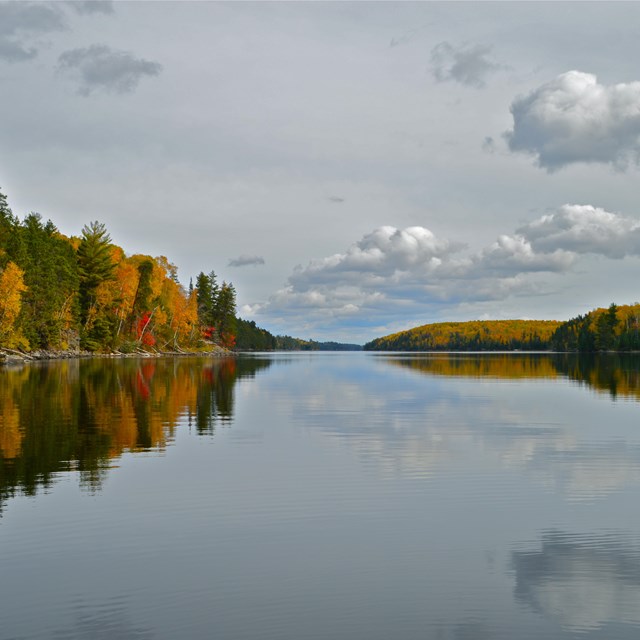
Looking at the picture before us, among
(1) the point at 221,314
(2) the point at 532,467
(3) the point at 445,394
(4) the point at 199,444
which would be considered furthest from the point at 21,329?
(1) the point at 221,314

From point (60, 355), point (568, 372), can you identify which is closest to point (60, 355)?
point (60, 355)

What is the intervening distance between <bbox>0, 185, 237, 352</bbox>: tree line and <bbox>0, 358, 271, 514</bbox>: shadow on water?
36961mm

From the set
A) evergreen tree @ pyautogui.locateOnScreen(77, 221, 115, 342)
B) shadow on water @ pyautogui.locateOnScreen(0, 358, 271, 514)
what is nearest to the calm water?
shadow on water @ pyautogui.locateOnScreen(0, 358, 271, 514)

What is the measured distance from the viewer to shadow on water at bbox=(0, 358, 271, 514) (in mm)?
18531

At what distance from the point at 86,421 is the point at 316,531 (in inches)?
712

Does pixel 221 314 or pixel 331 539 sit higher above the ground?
pixel 221 314

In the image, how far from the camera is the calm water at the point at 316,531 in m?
9.06

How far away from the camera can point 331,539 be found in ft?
41.2

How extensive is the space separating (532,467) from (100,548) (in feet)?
42.2

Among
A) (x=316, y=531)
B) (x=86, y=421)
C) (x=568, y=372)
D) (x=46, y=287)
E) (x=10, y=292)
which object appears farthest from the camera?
(x=46, y=287)

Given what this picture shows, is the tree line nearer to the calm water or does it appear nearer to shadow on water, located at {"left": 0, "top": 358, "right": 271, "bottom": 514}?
shadow on water, located at {"left": 0, "top": 358, "right": 271, "bottom": 514}

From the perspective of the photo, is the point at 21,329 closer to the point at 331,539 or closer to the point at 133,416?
the point at 133,416

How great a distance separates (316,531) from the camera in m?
13.1

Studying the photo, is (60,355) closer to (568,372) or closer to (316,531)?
(568,372)
